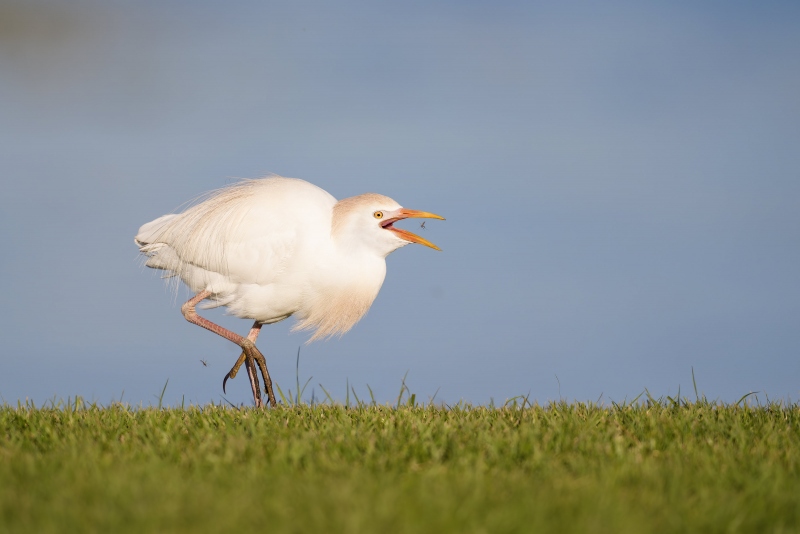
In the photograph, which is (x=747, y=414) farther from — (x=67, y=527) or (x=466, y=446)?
(x=67, y=527)

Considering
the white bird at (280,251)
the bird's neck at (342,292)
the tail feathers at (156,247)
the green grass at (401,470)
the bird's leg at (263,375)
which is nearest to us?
the green grass at (401,470)

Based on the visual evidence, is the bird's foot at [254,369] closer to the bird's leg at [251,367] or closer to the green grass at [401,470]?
the bird's leg at [251,367]

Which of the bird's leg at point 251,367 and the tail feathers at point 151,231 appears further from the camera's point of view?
the tail feathers at point 151,231

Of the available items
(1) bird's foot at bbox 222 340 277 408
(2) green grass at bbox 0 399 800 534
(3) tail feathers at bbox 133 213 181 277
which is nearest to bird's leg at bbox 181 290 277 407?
(1) bird's foot at bbox 222 340 277 408

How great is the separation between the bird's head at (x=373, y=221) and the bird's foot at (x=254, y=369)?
1307 millimetres

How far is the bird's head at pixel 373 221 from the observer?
764cm

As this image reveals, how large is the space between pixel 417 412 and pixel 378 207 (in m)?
2.13

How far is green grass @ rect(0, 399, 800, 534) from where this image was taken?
333 cm

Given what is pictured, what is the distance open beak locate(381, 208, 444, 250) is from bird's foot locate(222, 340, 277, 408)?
1.66m

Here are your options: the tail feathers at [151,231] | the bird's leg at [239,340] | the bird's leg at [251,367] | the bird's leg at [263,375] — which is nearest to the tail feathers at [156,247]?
the tail feathers at [151,231]

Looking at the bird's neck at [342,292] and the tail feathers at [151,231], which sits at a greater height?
the tail feathers at [151,231]

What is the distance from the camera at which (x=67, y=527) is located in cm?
326

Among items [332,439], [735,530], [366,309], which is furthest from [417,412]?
[735,530]

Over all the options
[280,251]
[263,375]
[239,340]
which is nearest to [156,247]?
[239,340]
